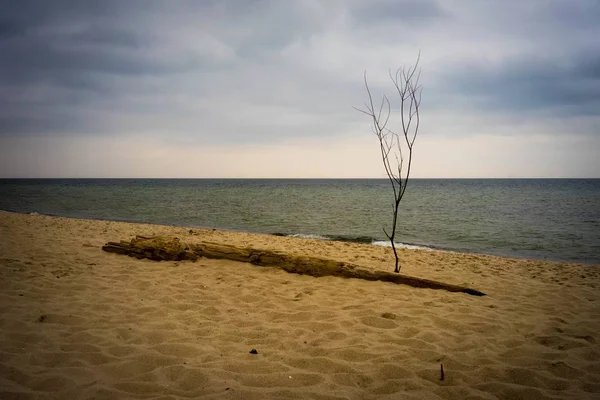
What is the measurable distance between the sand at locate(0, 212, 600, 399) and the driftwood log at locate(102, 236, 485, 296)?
249 millimetres

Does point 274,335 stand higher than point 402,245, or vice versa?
point 274,335

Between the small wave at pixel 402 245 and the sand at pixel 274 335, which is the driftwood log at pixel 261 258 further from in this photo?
the small wave at pixel 402 245

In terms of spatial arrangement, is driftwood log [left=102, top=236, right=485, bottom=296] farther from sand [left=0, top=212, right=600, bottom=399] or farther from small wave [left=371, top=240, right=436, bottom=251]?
small wave [left=371, top=240, right=436, bottom=251]

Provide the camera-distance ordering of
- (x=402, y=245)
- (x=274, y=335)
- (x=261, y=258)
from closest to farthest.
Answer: (x=274, y=335), (x=261, y=258), (x=402, y=245)

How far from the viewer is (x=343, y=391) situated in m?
2.89

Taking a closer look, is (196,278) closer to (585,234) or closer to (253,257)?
(253,257)

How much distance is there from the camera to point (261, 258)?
23.9 feet

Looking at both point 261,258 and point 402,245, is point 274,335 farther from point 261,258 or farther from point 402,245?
point 402,245

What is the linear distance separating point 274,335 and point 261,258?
11.0 feet

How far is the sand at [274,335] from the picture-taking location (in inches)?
116

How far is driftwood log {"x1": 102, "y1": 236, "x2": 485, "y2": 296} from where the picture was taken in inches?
250

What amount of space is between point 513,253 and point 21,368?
1428cm

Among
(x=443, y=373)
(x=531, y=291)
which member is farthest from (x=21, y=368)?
(x=531, y=291)

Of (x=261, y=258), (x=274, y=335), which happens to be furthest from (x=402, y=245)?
(x=274, y=335)
